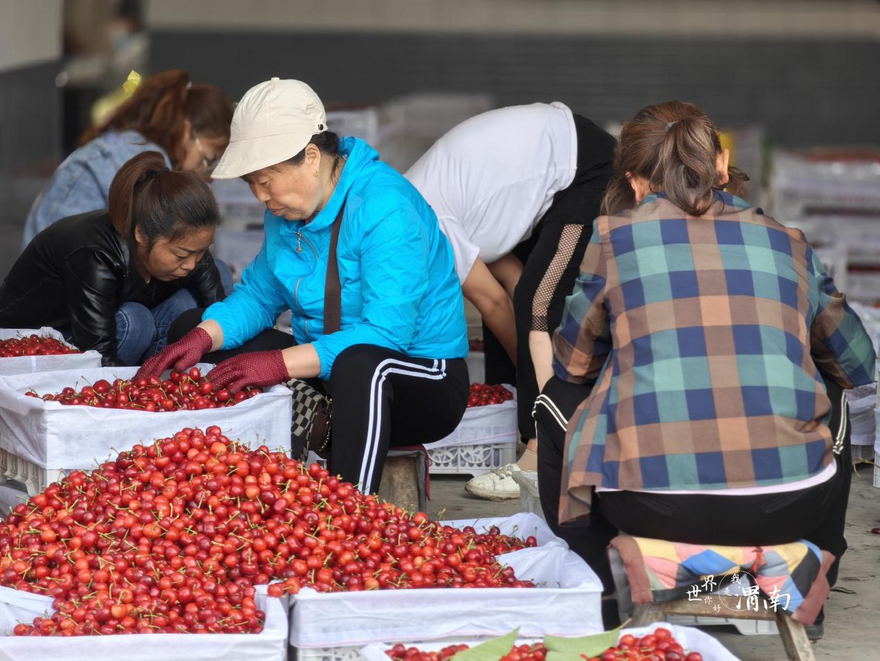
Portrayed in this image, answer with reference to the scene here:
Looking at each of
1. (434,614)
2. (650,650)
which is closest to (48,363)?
(434,614)

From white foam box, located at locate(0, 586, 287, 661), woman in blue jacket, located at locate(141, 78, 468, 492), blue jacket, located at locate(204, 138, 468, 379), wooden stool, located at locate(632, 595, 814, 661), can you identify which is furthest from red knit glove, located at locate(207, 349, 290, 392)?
wooden stool, located at locate(632, 595, 814, 661)

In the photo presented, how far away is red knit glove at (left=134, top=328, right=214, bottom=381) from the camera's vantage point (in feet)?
10.3

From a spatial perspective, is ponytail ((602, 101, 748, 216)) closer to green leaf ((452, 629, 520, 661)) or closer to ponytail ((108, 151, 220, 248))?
green leaf ((452, 629, 520, 661))

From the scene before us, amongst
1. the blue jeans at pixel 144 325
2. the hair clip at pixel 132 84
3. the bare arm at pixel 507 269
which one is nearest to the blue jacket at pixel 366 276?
the blue jeans at pixel 144 325

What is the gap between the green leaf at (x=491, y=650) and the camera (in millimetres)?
2025

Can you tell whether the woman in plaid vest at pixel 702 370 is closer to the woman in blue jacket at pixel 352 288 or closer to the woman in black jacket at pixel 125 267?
the woman in blue jacket at pixel 352 288

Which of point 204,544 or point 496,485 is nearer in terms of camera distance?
point 204,544

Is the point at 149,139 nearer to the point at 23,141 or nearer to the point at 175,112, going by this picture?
the point at 175,112

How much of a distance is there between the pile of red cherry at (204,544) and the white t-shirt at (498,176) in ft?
4.95

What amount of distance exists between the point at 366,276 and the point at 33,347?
43.0 inches

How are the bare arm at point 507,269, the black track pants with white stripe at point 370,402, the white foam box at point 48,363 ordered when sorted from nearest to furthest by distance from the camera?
the black track pants with white stripe at point 370,402 < the white foam box at point 48,363 < the bare arm at point 507,269

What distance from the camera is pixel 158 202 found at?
3.39 m

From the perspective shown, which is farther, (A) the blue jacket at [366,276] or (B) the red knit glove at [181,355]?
(B) the red knit glove at [181,355]

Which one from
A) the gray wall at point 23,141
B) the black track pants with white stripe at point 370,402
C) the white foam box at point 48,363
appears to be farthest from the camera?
the gray wall at point 23,141
